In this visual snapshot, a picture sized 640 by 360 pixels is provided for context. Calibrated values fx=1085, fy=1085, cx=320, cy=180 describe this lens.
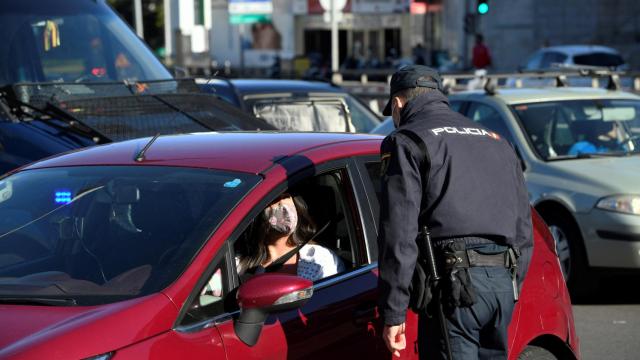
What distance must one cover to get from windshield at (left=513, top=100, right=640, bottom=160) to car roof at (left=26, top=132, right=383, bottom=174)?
472 cm

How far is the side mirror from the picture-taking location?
11.3 ft

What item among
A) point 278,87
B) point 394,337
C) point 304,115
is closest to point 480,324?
point 394,337

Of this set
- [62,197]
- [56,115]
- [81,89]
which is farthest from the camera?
[81,89]

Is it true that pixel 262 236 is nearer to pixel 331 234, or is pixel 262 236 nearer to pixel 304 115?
pixel 331 234

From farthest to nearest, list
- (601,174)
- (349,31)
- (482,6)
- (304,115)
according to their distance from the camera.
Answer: (349,31) < (482,6) < (304,115) < (601,174)

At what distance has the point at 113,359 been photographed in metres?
3.14

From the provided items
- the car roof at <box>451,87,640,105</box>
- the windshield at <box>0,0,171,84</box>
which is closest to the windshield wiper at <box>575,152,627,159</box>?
the car roof at <box>451,87,640,105</box>

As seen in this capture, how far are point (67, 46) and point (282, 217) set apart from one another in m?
4.87

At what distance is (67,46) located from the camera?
8.64 metres

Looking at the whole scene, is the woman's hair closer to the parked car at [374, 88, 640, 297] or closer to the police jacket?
the police jacket

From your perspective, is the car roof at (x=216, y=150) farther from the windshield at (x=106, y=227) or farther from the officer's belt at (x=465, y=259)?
the officer's belt at (x=465, y=259)

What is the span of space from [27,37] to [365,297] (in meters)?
5.32

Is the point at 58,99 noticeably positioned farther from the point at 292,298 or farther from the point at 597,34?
the point at 597,34

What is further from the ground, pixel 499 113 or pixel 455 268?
pixel 455 268
